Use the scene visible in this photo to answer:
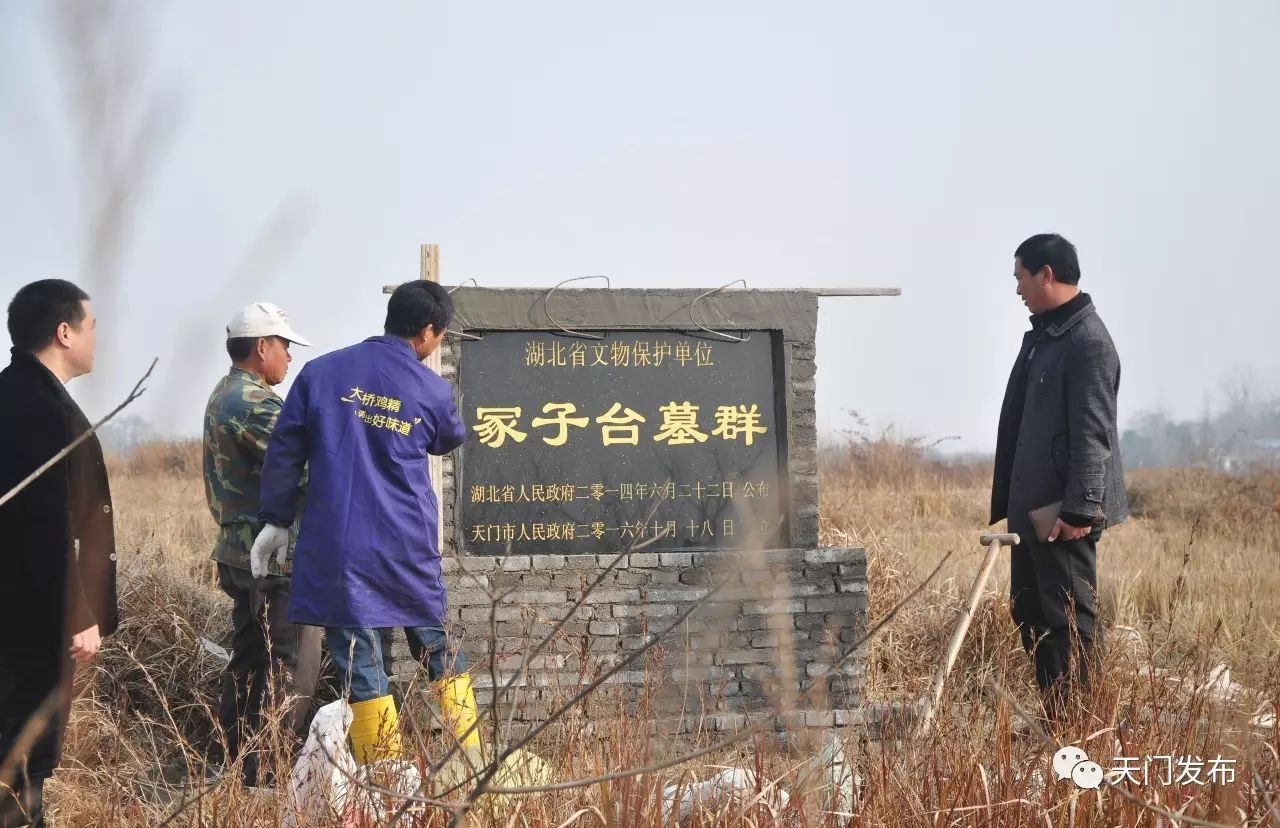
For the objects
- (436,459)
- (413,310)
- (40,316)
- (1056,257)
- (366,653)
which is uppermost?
(1056,257)

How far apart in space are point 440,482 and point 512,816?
3.00 metres

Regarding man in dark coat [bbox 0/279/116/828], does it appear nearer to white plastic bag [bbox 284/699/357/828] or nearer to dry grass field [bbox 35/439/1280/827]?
dry grass field [bbox 35/439/1280/827]

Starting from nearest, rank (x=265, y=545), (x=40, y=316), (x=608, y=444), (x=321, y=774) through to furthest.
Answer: (x=321, y=774) → (x=40, y=316) → (x=265, y=545) → (x=608, y=444)

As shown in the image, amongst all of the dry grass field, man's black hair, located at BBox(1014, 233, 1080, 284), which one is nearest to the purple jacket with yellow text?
the dry grass field

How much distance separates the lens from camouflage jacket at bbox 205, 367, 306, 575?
14.7 feet

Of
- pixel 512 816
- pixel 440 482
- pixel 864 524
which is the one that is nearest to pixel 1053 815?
pixel 512 816

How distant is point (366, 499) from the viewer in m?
3.83

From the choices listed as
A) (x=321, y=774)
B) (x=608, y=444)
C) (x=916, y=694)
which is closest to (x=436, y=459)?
(x=608, y=444)

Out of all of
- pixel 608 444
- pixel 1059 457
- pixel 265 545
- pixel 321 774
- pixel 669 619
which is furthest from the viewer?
pixel 608 444

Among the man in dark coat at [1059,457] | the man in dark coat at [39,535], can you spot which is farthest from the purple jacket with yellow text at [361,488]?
the man in dark coat at [1059,457]

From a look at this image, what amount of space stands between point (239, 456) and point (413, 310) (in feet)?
3.53

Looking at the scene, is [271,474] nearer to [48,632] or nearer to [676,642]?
[48,632]

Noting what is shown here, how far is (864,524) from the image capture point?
868cm

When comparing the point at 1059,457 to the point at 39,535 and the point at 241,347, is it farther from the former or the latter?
the point at 39,535
